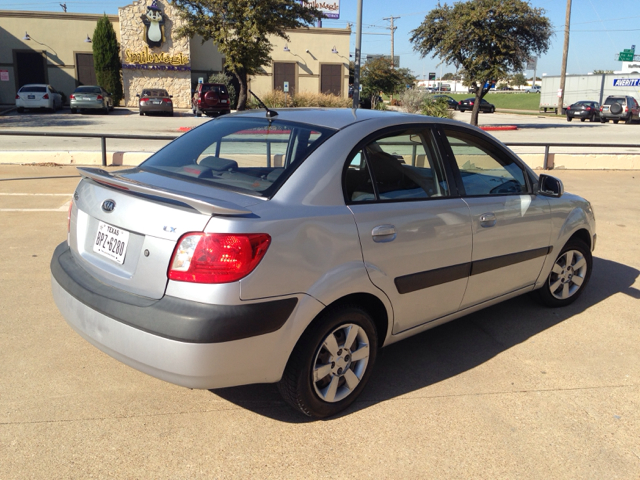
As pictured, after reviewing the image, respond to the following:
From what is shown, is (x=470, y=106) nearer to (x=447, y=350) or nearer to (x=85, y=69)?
(x=85, y=69)

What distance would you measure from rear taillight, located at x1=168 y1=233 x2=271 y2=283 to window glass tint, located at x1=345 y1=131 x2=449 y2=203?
751mm

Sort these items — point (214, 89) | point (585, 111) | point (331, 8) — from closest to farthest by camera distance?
point (214, 89)
point (585, 111)
point (331, 8)

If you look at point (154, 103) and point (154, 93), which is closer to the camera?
point (154, 103)

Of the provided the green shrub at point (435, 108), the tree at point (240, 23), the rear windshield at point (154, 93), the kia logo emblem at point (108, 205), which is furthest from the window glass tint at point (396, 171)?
the rear windshield at point (154, 93)

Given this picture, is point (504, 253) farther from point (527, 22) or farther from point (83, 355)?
point (527, 22)

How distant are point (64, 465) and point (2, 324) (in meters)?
1.89

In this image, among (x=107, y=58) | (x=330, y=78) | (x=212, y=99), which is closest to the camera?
(x=212, y=99)

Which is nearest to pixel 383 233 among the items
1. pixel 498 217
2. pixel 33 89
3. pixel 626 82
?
pixel 498 217

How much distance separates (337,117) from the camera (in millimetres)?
3576

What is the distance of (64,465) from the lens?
275 cm

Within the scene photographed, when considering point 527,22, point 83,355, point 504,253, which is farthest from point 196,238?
point 527,22

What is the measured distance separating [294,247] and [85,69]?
40.8 metres

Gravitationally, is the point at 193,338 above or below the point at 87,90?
below

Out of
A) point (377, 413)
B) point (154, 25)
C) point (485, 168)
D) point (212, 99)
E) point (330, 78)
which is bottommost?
point (377, 413)
